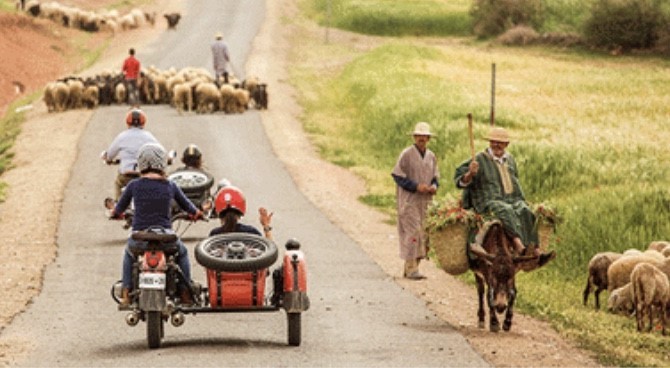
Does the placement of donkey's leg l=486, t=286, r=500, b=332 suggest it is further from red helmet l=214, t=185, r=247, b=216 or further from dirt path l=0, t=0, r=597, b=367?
red helmet l=214, t=185, r=247, b=216

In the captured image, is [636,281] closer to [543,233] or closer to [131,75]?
[543,233]

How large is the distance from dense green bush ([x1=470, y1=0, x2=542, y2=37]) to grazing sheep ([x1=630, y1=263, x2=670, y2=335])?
61.4 m

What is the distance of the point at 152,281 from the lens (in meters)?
13.1

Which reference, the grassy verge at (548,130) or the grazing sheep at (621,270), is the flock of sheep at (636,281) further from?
the grassy verge at (548,130)

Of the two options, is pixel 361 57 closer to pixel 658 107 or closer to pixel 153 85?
pixel 153 85

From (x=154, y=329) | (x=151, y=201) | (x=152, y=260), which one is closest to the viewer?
(x=152, y=260)

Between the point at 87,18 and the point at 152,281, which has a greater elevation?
the point at 152,281

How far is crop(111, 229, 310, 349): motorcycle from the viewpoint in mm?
13203

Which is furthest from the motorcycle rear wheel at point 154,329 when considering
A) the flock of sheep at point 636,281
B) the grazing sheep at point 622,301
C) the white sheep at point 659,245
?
the white sheep at point 659,245

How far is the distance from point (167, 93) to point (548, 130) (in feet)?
50.0

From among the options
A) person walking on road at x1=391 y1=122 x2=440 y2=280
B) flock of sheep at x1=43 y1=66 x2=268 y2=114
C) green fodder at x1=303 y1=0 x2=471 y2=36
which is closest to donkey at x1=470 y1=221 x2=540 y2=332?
person walking on road at x1=391 y1=122 x2=440 y2=280

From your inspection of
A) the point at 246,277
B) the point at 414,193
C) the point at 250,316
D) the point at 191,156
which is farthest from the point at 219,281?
the point at 191,156

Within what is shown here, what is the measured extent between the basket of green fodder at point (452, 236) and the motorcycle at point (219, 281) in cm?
242

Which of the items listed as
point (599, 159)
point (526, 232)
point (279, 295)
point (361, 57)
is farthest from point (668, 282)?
point (361, 57)
